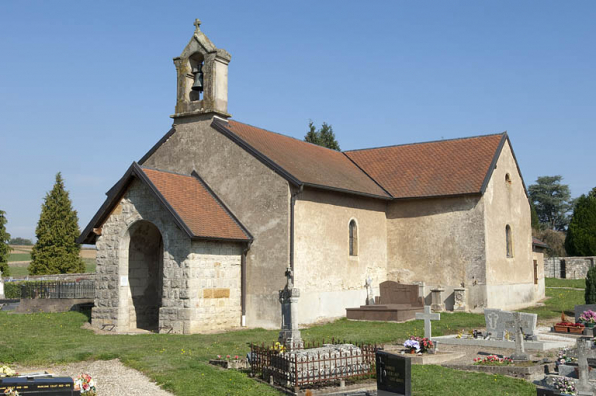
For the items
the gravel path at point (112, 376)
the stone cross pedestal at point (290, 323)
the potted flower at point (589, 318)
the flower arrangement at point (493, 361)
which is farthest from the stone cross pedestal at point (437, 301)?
the gravel path at point (112, 376)

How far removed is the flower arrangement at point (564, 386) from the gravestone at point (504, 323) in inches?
206

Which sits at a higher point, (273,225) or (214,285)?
(273,225)

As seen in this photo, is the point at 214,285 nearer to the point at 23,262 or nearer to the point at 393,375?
the point at 393,375

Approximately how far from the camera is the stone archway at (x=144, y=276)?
22.3 metres

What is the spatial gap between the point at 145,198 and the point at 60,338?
17.8 feet

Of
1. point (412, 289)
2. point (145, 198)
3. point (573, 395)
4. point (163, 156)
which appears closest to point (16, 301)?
point (163, 156)

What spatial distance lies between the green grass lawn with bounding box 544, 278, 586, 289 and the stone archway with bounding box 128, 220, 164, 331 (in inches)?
1146

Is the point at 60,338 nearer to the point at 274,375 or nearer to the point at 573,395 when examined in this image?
the point at 274,375

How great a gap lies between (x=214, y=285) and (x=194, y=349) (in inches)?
202

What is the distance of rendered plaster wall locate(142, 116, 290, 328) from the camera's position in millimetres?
21953

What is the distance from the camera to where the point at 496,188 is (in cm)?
2809

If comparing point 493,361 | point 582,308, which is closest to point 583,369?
point 493,361

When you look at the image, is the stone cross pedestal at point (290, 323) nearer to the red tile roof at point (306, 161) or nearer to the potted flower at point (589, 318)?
the red tile roof at point (306, 161)

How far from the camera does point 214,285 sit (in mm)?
21172
